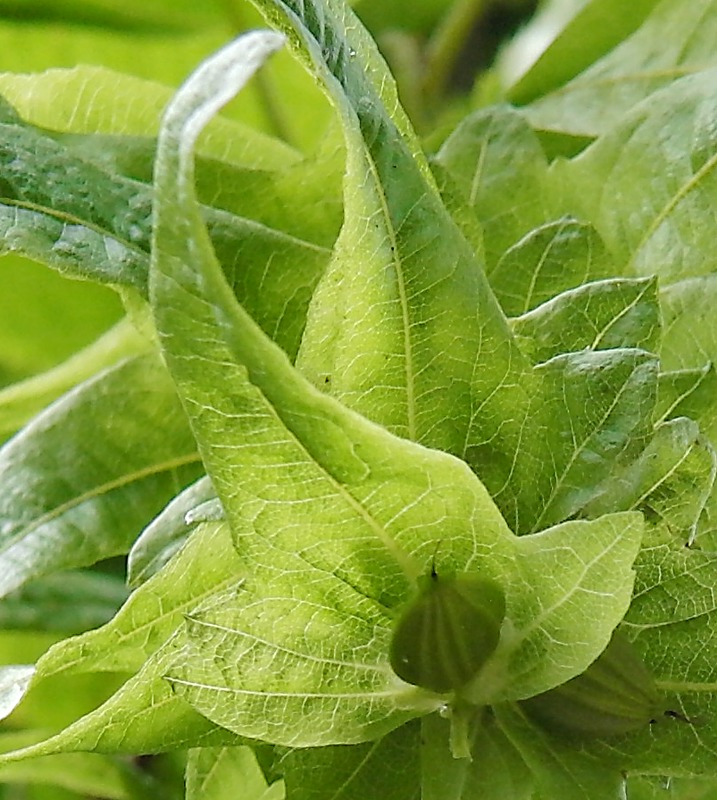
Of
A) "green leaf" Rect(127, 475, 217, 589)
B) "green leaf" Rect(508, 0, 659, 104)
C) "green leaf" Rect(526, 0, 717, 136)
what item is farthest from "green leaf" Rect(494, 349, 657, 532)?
"green leaf" Rect(508, 0, 659, 104)

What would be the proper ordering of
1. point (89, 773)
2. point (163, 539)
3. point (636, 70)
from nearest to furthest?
1. point (163, 539)
2. point (636, 70)
3. point (89, 773)

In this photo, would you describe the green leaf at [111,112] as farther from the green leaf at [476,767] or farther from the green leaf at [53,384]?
the green leaf at [476,767]

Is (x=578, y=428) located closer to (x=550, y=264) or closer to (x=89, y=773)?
(x=550, y=264)

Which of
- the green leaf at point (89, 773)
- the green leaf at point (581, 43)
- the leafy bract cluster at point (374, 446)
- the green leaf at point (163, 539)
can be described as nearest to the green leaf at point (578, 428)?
the leafy bract cluster at point (374, 446)

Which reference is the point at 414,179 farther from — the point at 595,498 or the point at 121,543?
the point at 121,543

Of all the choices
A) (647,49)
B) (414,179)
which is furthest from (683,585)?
(647,49)

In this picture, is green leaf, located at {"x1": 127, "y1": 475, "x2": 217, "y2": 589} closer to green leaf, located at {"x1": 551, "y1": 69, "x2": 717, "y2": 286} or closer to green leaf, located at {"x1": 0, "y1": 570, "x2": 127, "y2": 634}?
green leaf, located at {"x1": 551, "y1": 69, "x2": 717, "y2": 286}

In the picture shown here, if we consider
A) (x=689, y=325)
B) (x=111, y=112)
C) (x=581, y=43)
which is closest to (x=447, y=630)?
(x=689, y=325)
